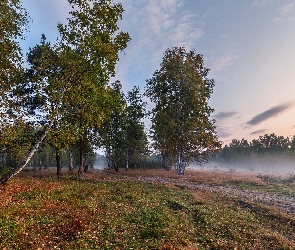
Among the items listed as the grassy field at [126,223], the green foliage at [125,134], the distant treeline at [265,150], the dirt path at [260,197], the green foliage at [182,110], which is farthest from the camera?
the distant treeline at [265,150]

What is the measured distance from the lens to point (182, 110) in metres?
42.5

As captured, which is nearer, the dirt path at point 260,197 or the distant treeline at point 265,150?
→ the dirt path at point 260,197

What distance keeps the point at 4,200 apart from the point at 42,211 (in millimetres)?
2863

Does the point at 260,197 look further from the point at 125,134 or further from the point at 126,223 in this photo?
the point at 125,134

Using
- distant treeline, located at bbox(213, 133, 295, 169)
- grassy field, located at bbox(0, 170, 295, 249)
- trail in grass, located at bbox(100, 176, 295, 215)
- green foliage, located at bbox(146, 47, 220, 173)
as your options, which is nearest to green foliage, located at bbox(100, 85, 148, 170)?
green foliage, located at bbox(146, 47, 220, 173)

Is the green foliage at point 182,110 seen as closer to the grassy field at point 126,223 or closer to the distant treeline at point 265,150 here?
the grassy field at point 126,223

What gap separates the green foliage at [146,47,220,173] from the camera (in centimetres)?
4119

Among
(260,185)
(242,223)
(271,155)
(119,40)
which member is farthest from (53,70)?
(271,155)

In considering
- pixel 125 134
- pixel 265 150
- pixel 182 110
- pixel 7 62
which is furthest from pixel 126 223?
pixel 265 150

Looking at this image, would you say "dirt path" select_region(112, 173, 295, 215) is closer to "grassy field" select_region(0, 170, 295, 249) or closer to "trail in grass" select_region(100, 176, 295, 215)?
"trail in grass" select_region(100, 176, 295, 215)

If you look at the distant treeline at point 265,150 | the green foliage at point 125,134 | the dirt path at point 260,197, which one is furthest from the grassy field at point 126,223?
the distant treeline at point 265,150

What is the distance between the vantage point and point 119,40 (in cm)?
2294

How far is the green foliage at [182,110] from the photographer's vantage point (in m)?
41.2

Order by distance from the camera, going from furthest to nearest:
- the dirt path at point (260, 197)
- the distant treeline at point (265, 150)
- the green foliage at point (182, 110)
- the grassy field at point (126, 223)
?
the distant treeline at point (265, 150) < the green foliage at point (182, 110) < the dirt path at point (260, 197) < the grassy field at point (126, 223)
